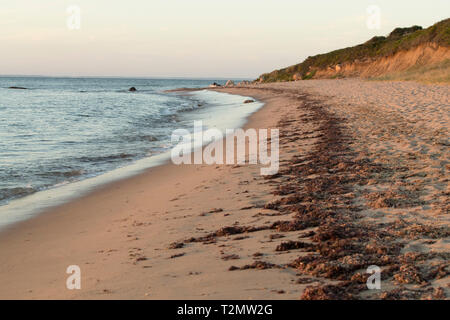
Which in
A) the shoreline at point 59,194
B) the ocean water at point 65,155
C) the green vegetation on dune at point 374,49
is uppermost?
the green vegetation on dune at point 374,49

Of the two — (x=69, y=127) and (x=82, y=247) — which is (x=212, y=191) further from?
(x=69, y=127)

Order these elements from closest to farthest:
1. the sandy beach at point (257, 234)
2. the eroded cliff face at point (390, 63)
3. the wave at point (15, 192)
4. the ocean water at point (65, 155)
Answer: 1. the sandy beach at point (257, 234)
2. the wave at point (15, 192)
3. the ocean water at point (65, 155)
4. the eroded cliff face at point (390, 63)

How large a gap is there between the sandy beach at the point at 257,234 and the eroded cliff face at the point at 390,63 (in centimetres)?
3346

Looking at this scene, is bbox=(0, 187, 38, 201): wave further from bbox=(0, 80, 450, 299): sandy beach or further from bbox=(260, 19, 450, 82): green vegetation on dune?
bbox=(260, 19, 450, 82): green vegetation on dune

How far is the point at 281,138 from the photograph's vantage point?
431 inches

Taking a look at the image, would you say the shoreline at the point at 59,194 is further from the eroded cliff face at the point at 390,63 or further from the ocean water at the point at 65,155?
the eroded cliff face at the point at 390,63

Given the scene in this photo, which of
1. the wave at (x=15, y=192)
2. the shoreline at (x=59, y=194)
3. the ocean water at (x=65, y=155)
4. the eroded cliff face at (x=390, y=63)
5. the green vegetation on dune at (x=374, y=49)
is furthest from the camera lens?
the green vegetation on dune at (x=374, y=49)

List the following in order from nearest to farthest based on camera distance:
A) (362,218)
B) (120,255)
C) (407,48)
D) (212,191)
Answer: (120,255), (362,218), (212,191), (407,48)

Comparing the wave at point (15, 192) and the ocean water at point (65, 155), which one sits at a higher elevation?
the ocean water at point (65, 155)

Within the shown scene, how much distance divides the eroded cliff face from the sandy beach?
33463mm

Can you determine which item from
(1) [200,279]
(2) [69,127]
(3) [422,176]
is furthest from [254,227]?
(2) [69,127]

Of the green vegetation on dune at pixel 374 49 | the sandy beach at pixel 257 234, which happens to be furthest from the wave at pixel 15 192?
the green vegetation on dune at pixel 374 49

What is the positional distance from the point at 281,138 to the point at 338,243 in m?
7.15

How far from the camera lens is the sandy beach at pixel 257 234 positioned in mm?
3295
